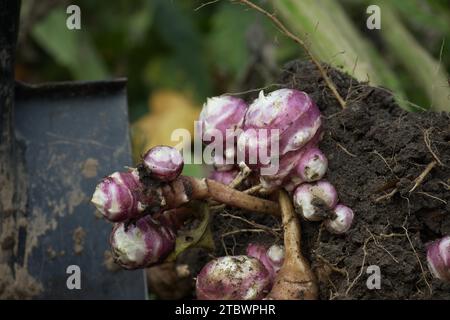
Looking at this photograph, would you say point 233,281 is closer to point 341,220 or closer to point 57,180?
point 341,220

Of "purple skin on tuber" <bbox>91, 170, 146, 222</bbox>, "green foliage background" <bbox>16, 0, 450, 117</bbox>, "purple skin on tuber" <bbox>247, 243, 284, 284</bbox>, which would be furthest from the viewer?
"green foliage background" <bbox>16, 0, 450, 117</bbox>

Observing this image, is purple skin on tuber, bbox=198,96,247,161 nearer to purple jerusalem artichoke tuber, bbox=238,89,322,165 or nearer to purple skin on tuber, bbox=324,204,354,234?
purple jerusalem artichoke tuber, bbox=238,89,322,165

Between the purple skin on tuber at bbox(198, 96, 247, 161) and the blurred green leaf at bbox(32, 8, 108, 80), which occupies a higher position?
the blurred green leaf at bbox(32, 8, 108, 80)

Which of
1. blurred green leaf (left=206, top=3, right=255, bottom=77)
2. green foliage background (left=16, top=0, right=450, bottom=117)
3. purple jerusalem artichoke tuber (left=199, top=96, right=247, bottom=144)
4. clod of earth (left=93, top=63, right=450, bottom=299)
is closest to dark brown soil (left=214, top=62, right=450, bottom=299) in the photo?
clod of earth (left=93, top=63, right=450, bottom=299)

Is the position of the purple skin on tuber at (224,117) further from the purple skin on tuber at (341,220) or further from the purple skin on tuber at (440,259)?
the purple skin on tuber at (440,259)
